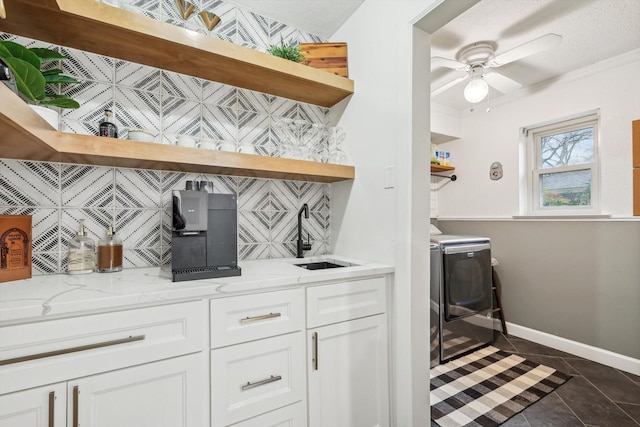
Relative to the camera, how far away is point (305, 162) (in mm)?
1635

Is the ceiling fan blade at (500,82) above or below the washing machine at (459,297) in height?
above

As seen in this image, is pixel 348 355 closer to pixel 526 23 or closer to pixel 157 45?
pixel 157 45

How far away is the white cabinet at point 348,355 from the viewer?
126cm

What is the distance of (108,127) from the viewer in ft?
4.29

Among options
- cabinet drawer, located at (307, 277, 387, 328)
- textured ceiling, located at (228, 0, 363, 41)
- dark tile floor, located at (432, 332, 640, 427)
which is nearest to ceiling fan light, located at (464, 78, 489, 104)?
textured ceiling, located at (228, 0, 363, 41)

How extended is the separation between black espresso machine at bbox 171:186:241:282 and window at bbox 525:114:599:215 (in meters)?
3.06

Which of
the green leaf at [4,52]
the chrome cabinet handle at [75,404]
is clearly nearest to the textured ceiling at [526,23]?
the green leaf at [4,52]

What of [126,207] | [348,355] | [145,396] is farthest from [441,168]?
[145,396]

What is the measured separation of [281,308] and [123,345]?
0.55m

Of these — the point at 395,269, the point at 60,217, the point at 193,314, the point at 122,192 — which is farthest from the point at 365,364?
the point at 60,217

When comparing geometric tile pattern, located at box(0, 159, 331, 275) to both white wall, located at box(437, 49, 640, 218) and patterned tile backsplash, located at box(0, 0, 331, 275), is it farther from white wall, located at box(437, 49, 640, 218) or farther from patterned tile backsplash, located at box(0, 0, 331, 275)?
white wall, located at box(437, 49, 640, 218)

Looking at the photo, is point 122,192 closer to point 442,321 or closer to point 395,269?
point 395,269

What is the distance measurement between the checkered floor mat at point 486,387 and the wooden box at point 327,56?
226 centimetres

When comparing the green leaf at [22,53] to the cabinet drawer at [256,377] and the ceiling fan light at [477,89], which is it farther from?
the ceiling fan light at [477,89]
